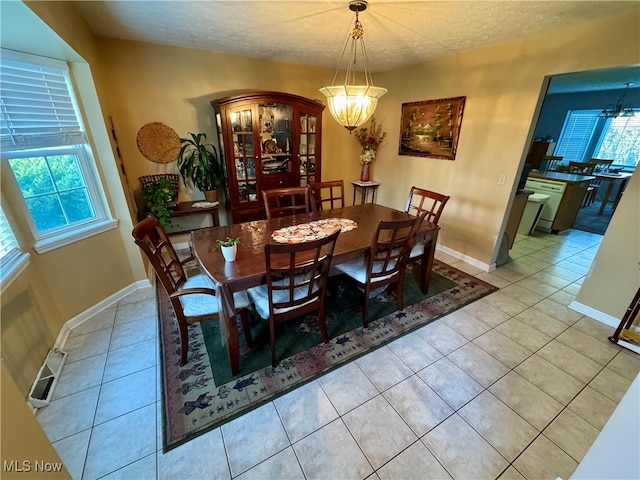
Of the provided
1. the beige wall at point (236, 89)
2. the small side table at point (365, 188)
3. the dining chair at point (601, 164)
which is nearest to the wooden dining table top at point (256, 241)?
the beige wall at point (236, 89)

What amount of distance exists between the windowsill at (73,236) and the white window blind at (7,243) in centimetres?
16

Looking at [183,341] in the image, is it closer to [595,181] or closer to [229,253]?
[229,253]

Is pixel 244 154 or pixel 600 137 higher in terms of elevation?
pixel 600 137

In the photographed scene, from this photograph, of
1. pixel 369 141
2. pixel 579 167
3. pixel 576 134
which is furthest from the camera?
pixel 576 134

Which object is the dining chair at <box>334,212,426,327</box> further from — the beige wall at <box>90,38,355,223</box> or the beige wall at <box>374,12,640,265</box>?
the beige wall at <box>90,38,355,223</box>

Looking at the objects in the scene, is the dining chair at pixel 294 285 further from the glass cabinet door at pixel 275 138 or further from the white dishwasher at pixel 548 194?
the white dishwasher at pixel 548 194

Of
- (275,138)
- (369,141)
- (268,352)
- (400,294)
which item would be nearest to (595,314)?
(400,294)

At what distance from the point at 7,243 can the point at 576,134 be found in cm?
981

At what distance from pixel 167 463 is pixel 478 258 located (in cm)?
354

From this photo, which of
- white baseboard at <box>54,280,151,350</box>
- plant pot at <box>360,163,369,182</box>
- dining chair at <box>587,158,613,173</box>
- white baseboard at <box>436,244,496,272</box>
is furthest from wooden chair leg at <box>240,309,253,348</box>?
dining chair at <box>587,158,613,173</box>

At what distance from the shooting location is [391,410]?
1579mm

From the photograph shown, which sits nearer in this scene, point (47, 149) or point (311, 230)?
point (47, 149)

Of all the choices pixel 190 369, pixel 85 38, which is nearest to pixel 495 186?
pixel 190 369

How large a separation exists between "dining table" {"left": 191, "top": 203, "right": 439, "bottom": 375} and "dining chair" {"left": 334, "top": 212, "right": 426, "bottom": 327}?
0.36ft
